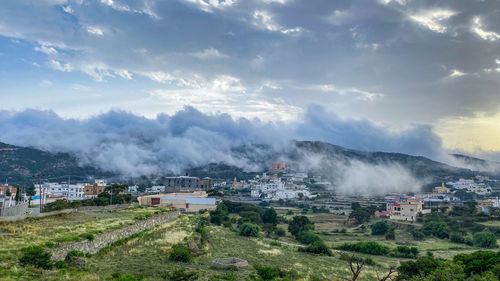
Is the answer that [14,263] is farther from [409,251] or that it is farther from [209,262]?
[409,251]

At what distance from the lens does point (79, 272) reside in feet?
44.1

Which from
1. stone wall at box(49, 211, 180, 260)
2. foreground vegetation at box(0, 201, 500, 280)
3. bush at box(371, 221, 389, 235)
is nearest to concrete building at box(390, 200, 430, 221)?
bush at box(371, 221, 389, 235)

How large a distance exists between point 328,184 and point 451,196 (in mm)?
65350

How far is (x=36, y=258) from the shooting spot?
13070 millimetres

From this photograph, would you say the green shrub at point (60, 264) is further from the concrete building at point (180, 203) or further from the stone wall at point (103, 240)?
the concrete building at point (180, 203)

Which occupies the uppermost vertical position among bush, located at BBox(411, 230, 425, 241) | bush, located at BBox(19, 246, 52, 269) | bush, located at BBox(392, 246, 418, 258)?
bush, located at BBox(19, 246, 52, 269)

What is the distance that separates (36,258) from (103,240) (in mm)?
6193

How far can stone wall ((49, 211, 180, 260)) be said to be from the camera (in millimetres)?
15050

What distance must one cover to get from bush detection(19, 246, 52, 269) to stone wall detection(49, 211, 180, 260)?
84cm

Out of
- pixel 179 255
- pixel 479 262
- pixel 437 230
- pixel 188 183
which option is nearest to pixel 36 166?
pixel 188 183

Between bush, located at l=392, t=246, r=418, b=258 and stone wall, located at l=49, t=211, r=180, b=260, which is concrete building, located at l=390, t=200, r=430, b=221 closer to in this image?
bush, located at l=392, t=246, r=418, b=258

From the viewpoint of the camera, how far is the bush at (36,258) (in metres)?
12.8

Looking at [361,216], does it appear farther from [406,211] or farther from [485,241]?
[485,241]

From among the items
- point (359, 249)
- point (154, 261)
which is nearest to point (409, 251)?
point (359, 249)
